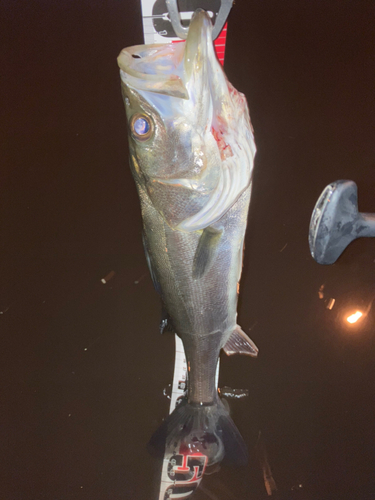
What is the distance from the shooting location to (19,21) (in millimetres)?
862

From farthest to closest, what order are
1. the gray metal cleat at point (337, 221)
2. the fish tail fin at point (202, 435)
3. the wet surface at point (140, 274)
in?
the fish tail fin at point (202, 435)
the wet surface at point (140, 274)
the gray metal cleat at point (337, 221)

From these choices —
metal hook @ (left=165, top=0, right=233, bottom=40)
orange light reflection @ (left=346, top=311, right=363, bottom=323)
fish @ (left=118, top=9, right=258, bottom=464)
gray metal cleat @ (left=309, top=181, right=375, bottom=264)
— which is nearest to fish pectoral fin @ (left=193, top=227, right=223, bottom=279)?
fish @ (left=118, top=9, right=258, bottom=464)

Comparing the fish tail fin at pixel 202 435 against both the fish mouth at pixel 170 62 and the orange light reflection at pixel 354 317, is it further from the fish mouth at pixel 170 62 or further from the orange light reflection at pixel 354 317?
the fish mouth at pixel 170 62

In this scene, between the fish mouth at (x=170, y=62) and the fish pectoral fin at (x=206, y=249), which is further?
the fish pectoral fin at (x=206, y=249)

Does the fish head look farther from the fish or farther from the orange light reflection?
the orange light reflection

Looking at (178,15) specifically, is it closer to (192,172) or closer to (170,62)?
(170,62)

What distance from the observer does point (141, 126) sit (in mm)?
597

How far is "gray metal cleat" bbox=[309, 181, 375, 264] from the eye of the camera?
0.64 meters

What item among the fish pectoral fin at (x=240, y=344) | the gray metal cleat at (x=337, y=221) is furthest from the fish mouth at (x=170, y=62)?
the fish pectoral fin at (x=240, y=344)

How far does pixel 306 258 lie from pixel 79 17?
1.06 m

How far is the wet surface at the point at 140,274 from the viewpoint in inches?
33.0

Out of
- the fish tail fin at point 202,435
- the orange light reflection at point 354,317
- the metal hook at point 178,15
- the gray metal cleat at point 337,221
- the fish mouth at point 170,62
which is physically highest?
the metal hook at point 178,15

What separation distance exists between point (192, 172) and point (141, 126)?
0.48ft

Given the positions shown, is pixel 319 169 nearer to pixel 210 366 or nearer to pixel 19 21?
pixel 210 366
